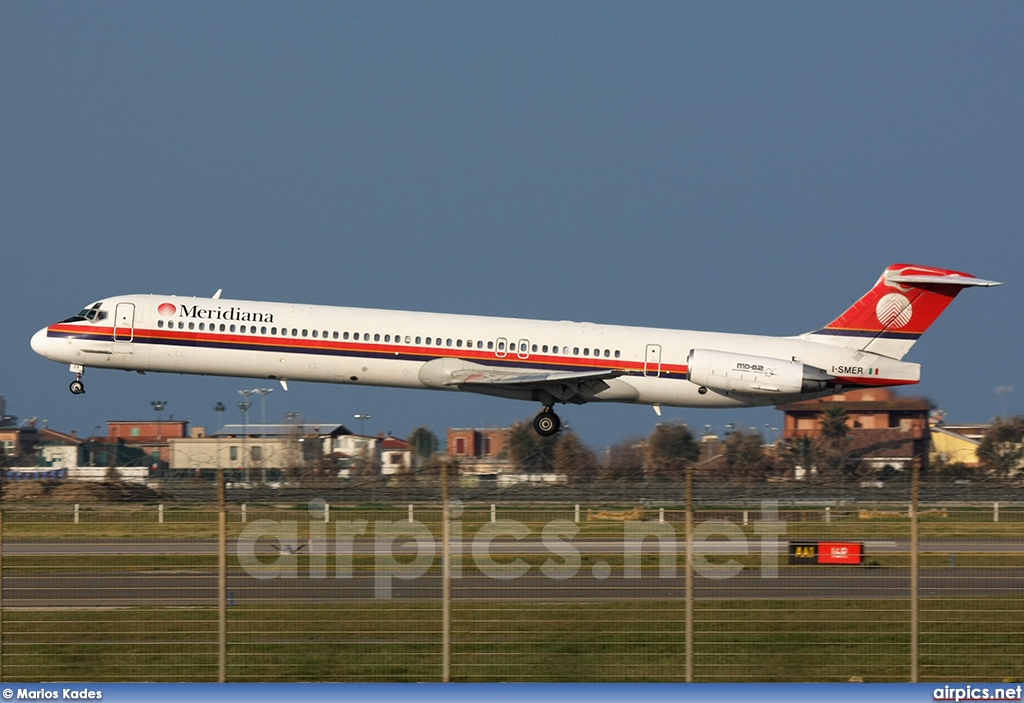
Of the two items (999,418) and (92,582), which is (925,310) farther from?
(92,582)

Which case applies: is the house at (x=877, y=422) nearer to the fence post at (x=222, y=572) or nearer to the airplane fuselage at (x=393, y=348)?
the airplane fuselage at (x=393, y=348)

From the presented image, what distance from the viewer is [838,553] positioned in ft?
61.6

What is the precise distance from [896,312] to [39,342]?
79.2 feet

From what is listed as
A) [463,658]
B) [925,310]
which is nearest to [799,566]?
[463,658]

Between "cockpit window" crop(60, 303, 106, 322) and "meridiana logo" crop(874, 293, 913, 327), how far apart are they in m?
21.5

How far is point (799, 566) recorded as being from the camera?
681 inches

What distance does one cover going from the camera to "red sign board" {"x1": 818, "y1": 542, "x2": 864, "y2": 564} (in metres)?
17.8

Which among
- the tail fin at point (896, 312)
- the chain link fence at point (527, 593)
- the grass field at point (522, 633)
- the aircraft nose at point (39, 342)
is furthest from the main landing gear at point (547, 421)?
the grass field at point (522, 633)

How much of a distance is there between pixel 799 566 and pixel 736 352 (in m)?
19.5

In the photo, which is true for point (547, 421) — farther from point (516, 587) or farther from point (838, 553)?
point (516, 587)

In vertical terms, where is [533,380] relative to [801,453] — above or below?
above

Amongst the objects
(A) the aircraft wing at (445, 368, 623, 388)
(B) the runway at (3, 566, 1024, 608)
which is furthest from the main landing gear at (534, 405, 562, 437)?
(B) the runway at (3, 566, 1024, 608)

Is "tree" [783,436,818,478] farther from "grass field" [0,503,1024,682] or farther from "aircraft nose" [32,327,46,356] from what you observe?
"grass field" [0,503,1024,682]

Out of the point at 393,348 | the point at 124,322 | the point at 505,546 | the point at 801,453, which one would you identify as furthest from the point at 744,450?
the point at 505,546
